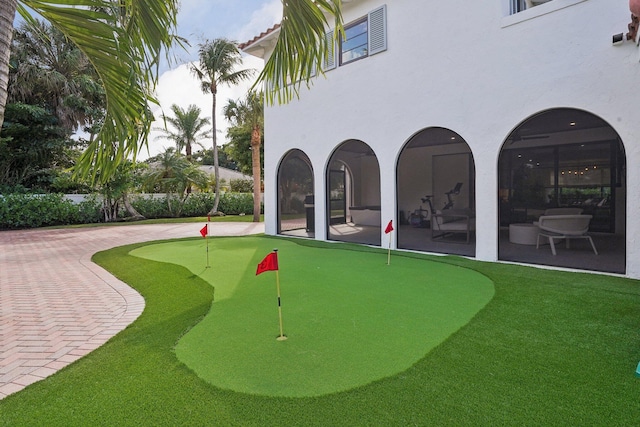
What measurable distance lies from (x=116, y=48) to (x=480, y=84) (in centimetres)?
697

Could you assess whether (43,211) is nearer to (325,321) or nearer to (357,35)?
(357,35)

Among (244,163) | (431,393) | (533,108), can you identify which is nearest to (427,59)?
(533,108)

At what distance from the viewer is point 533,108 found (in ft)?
22.6

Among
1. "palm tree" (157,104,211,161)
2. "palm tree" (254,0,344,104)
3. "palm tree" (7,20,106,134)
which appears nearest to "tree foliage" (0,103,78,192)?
"palm tree" (7,20,106,134)

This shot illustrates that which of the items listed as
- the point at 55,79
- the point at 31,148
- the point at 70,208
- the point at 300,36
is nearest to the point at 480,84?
the point at 300,36

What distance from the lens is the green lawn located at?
238 cm

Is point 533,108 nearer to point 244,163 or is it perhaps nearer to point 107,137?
point 107,137

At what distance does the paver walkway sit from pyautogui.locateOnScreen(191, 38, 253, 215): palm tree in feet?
48.7

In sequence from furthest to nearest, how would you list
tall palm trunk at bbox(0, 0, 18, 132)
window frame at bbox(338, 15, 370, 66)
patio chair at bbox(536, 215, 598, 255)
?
window frame at bbox(338, 15, 370, 66), patio chair at bbox(536, 215, 598, 255), tall palm trunk at bbox(0, 0, 18, 132)

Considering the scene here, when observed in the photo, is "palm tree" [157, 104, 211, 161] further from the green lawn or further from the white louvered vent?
the green lawn

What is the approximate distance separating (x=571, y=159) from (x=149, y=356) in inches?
525

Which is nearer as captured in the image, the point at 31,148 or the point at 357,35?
the point at 357,35

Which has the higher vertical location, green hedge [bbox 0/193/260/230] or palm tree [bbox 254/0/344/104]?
palm tree [bbox 254/0/344/104]

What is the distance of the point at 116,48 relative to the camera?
3.24 metres
